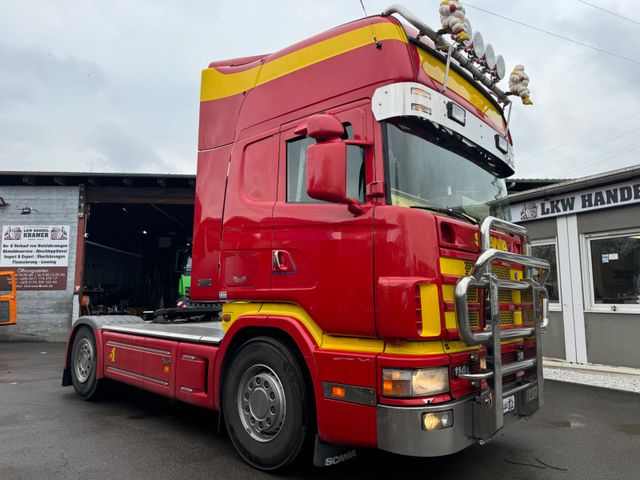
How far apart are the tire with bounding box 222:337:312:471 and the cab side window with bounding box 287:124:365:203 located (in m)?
1.13

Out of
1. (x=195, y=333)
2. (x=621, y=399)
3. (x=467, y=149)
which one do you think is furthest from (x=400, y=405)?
(x=621, y=399)

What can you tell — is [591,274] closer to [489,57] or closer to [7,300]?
[489,57]

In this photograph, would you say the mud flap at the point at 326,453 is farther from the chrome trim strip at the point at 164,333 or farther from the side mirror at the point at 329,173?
the side mirror at the point at 329,173

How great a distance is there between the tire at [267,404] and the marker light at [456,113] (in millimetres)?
2107

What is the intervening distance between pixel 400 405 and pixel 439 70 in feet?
8.06

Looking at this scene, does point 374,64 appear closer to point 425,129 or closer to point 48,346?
point 425,129

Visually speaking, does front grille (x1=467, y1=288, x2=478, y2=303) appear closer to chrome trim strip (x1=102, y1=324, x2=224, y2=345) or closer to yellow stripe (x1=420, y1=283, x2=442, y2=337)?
yellow stripe (x1=420, y1=283, x2=442, y2=337)

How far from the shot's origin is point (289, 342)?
360cm

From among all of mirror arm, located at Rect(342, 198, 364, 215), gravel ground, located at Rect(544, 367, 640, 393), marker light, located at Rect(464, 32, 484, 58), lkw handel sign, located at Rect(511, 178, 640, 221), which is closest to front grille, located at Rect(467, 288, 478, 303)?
mirror arm, located at Rect(342, 198, 364, 215)

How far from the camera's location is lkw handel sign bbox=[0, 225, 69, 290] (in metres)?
14.3

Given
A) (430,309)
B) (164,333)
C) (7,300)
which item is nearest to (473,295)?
(430,309)

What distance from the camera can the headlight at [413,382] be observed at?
2.88 meters

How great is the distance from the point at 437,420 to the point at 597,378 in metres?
6.16

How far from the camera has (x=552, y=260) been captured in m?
9.57
